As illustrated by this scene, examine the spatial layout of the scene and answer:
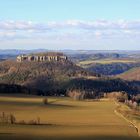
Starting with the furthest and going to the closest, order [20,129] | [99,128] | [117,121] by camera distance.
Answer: [117,121]
[99,128]
[20,129]

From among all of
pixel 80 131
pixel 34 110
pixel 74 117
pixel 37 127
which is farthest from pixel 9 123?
pixel 34 110

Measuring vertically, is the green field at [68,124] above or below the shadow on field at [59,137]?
below

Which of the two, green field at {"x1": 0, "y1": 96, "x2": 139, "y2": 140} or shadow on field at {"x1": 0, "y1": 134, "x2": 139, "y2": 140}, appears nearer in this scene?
shadow on field at {"x1": 0, "y1": 134, "x2": 139, "y2": 140}

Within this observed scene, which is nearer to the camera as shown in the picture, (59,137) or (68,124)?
(59,137)

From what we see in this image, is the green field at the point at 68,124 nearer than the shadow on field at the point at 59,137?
No

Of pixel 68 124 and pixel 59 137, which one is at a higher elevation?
pixel 59 137

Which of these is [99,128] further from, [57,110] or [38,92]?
[38,92]

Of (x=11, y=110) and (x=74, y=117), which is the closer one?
(x=74, y=117)

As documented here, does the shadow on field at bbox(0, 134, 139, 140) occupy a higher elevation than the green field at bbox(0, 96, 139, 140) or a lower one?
higher
